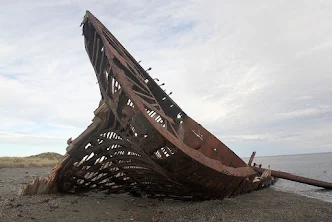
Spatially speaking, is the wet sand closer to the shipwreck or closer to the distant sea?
the shipwreck

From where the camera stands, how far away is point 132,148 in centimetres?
871

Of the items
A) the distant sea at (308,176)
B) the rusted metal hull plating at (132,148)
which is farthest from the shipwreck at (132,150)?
the distant sea at (308,176)

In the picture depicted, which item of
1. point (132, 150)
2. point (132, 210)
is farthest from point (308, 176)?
point (132, 150)

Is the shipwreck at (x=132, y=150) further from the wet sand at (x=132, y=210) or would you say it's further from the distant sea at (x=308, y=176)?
the distant sea at (x=308, y=176)

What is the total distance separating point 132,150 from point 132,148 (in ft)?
0.55

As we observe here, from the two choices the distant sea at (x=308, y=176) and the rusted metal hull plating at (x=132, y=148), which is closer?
the rusted metal hull plating at (x=132, y=148)

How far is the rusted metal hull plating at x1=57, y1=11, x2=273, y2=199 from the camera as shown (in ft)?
25.0

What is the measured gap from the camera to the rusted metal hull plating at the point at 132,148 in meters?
7.62

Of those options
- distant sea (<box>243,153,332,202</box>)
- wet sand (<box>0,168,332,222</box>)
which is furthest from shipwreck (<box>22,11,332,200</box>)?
distant sea (<box>243,153,332,202</box>)

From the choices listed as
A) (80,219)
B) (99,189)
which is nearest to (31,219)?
(80,219)

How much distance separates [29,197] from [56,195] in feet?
3.29

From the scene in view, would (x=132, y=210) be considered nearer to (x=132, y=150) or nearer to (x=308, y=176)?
(x=132, y=150)

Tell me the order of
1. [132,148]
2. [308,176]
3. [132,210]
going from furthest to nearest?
[308,176] → [132,210] → [132,148]

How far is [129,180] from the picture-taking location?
36.7 ft
